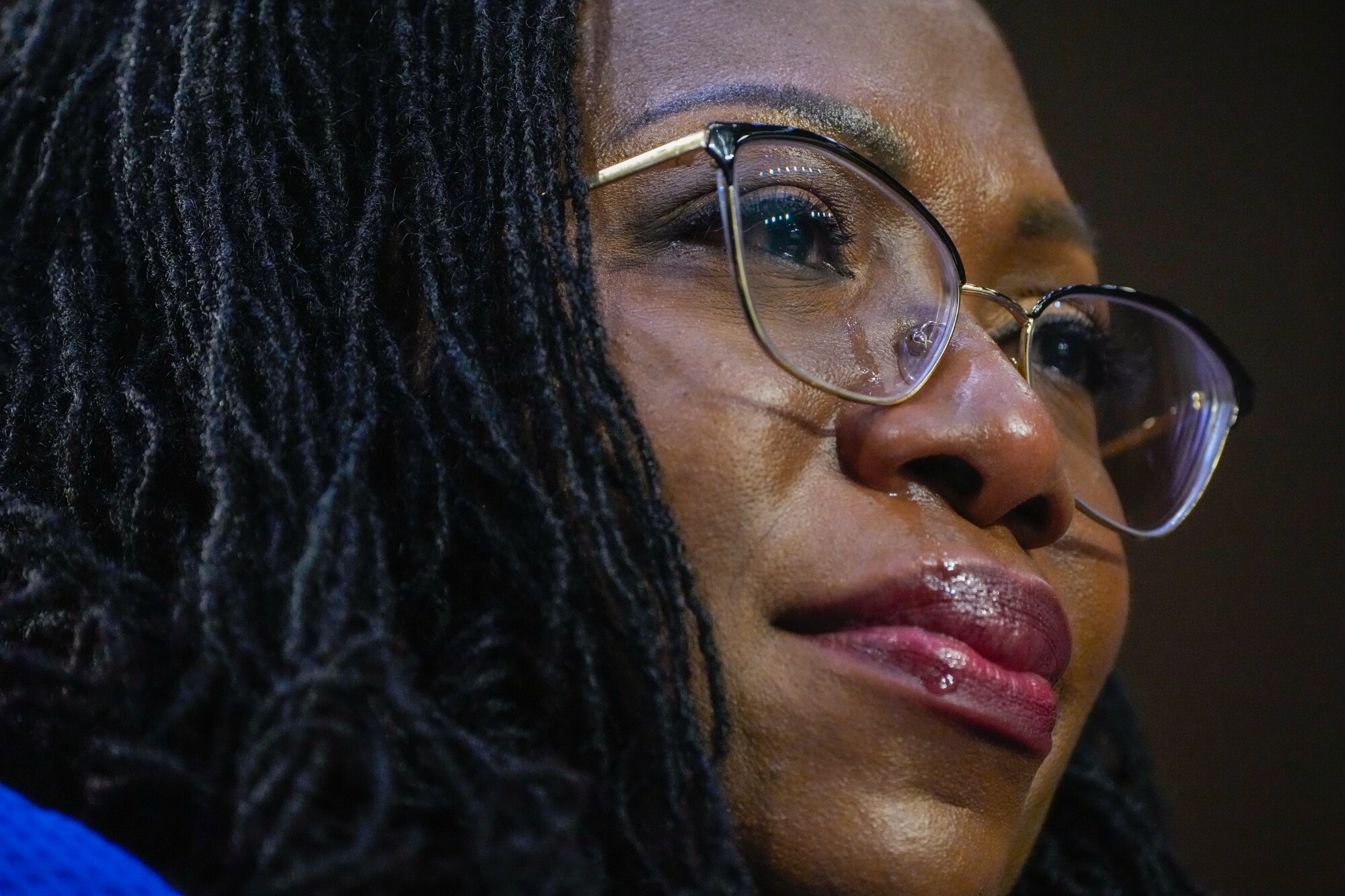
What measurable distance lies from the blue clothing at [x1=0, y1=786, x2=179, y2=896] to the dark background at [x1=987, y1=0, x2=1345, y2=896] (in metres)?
1.64

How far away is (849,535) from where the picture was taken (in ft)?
2.57

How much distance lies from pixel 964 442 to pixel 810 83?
0.98 feet

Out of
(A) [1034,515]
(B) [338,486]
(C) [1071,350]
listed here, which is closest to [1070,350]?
(C) [1071,350]

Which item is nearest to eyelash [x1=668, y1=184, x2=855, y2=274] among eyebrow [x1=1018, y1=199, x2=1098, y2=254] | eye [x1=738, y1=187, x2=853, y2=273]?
eye [x1=738, y1=187, x2=853, y2=273]

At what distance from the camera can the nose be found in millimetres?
803

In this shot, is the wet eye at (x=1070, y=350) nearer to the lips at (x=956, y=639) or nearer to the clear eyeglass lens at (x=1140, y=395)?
the clear eyeglass lens at (x=1140, y=395)

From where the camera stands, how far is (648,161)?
2.79 ft

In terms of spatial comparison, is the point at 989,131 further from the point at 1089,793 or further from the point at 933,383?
the point at 1089,793

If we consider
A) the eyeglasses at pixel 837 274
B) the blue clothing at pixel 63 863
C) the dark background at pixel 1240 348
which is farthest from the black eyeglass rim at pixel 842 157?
the dark background at pixel 1240 348

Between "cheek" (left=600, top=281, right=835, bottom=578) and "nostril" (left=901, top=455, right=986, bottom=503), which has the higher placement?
"cheek" (left=600, top=281, right=835, bottom=578)

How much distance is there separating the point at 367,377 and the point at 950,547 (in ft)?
1.31

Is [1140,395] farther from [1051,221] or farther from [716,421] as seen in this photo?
[716,421]

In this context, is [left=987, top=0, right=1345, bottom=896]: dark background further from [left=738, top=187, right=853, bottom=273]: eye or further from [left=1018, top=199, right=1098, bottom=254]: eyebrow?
[left=738, top=187, right=853, bottom=273]: eye

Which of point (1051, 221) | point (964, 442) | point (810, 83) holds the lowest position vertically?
point (964, 442)
